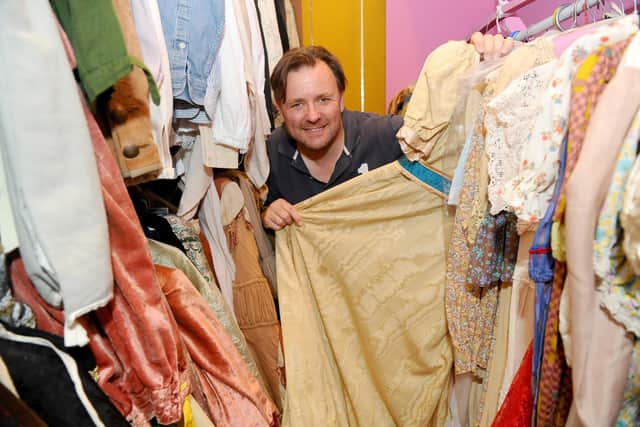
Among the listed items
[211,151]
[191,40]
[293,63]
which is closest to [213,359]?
[211,151]

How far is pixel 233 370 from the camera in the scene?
3.12 feet

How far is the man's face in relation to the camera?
5.07ft

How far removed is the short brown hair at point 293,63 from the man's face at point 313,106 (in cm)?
2

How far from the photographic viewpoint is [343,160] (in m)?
1.62

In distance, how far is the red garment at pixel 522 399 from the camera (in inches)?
31.7

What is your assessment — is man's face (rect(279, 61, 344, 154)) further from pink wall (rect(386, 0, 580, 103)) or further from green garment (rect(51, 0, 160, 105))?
green garment (rect(51, 0, 160, 105))

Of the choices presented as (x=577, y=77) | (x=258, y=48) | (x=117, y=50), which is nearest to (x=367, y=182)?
(x=258, y=48)

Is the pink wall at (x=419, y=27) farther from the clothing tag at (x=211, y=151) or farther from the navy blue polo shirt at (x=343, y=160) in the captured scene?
the clothing tag at (x=211, y=151)

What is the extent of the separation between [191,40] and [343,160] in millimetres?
755

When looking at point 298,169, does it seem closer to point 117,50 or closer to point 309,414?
point 309,414

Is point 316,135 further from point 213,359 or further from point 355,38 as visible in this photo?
point 355,38

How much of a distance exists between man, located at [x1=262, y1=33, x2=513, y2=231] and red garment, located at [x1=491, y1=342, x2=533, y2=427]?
91cm

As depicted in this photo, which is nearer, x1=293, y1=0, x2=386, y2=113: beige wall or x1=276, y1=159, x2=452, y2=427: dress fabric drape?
x1=276, y1=159, x2=452, y2=427: dress fabric drape

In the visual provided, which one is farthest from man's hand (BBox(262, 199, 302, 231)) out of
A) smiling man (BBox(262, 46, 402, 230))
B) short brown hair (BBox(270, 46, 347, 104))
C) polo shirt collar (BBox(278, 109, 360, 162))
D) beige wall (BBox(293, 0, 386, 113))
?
beige wall (BBox(293, 0, 386, 113))
